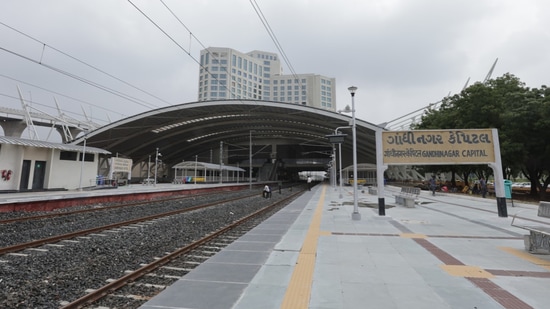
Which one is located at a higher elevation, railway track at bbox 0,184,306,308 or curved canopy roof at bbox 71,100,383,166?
curved canopy roof at bbox 71,100,383,166

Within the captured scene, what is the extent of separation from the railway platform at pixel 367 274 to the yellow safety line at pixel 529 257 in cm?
2

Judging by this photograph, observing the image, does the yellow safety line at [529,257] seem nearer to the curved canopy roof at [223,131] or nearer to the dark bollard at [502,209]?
the dark bollard at [502,209]

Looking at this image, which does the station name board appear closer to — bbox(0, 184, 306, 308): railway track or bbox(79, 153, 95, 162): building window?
bbox(0, 184, 306, 308): railway track

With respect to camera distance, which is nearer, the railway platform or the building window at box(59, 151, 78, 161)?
the railway platform

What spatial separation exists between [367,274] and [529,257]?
4.18 meters

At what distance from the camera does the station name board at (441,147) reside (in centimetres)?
1244

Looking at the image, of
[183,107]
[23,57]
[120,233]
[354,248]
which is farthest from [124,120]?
[354,248]

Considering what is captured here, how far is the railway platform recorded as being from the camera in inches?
150

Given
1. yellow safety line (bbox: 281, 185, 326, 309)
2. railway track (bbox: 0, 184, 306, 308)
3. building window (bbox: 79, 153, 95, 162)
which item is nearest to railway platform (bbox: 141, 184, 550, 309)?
yellow safety line (bbox: 281, 185, 326, 309)

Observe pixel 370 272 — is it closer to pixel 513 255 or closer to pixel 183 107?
pixel 513 255

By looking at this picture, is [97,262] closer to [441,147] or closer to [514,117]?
[441,147]

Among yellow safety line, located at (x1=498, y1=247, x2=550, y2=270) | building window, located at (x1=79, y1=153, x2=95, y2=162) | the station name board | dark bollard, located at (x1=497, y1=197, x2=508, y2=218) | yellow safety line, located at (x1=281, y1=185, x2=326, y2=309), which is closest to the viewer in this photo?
yellow safety line, located at (x1=281, y1=185, x2=326, y2=309)

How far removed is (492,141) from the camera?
492 inches

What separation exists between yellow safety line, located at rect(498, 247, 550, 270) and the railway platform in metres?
0.02
